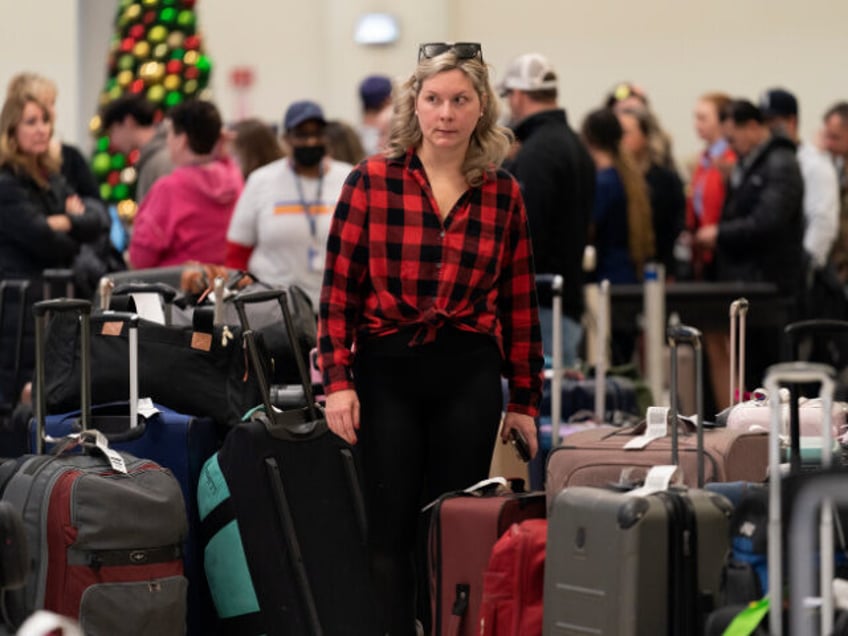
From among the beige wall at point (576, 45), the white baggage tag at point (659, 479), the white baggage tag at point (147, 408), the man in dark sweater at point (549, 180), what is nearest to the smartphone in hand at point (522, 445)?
the white baggage tag at point (659, 479)

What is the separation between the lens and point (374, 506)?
184 inches

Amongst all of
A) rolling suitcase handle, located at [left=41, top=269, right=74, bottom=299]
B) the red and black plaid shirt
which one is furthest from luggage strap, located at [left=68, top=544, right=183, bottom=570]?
rolling suitcase handle, located at [left=41, top=269, right=74, bottom=299]

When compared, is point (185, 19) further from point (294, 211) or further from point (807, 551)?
point (807, 551)

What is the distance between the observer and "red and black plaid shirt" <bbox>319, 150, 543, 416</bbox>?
4559 millimetres

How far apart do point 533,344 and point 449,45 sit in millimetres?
724

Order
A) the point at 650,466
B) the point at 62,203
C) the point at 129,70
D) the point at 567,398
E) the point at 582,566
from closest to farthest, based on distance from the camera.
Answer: the point at 582,566 < the point at 650,466 < the point at 567,398 < the point at 62,203 < the point at 129,70

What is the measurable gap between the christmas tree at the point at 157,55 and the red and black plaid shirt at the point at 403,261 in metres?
8.18

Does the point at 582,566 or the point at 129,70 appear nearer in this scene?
the point at 582,566

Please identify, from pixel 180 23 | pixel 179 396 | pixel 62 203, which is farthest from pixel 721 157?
pixel 179 396

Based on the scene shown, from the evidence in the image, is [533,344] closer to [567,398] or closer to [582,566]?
[582,566]

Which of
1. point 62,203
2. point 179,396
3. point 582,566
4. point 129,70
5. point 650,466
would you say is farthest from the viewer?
point 129,70

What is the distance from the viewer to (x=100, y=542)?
461cm

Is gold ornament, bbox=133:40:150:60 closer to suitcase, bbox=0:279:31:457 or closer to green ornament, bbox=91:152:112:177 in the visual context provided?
green ornament, bbox=91:152:112:177

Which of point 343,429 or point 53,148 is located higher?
point 53,148
